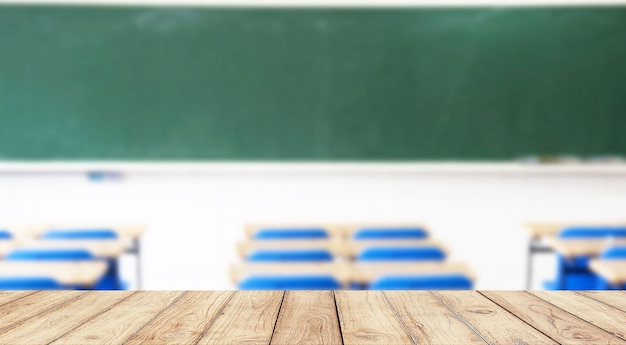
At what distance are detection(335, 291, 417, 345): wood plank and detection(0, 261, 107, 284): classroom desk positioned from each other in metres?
1.28

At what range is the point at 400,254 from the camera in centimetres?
246

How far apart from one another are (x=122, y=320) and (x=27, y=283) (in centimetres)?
111

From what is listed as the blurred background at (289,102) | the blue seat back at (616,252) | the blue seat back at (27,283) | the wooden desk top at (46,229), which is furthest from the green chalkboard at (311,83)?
the blue seat back at (27,283)

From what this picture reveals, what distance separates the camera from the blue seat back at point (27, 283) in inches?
73.0

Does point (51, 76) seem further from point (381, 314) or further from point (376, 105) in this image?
point (381, 314)

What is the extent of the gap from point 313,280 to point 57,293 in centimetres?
95

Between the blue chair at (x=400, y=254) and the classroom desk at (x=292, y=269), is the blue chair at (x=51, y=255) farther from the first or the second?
the blue chair at (x=400, y=254)

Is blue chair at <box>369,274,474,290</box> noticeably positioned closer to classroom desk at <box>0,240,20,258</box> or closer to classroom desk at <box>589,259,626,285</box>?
classroom desk at <box>589,259,626,285</box>

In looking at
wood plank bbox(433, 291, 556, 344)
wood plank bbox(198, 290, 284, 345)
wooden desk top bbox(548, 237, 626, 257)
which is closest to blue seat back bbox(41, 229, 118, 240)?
wood plank bbox(198, 290, 284, 345)

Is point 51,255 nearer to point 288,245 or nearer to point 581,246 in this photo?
point 288,245

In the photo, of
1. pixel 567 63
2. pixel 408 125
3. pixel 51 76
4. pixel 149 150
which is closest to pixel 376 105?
pixel 408 125

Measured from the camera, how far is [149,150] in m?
4.08

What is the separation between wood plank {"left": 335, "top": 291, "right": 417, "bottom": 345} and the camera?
3.01ft

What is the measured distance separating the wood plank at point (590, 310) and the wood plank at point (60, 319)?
110cm
